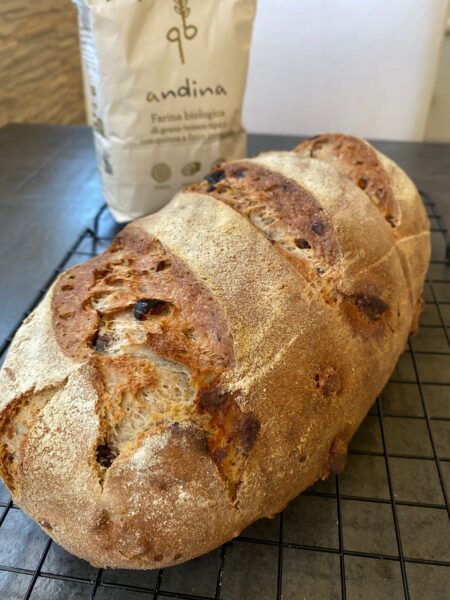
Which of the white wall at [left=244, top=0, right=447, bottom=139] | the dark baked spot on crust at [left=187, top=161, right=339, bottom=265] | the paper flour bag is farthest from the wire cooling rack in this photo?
the white wall at [left=244, top=0, right=447, bottom=139]

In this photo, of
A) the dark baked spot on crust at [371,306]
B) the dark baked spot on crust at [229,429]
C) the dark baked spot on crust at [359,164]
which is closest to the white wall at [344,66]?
the dark baked spot on crust at [359,164]

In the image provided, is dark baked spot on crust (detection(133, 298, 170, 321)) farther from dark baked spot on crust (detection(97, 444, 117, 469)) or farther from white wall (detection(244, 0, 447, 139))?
white wall (detection(244, 0, 447, 139))

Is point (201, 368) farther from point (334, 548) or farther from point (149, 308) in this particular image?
point (334, 548)

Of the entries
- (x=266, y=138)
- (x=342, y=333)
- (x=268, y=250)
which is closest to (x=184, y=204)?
(x=268, y=250)

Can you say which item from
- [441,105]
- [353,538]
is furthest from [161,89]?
[441,105]

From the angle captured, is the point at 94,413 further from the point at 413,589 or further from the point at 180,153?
the point at 180,153
